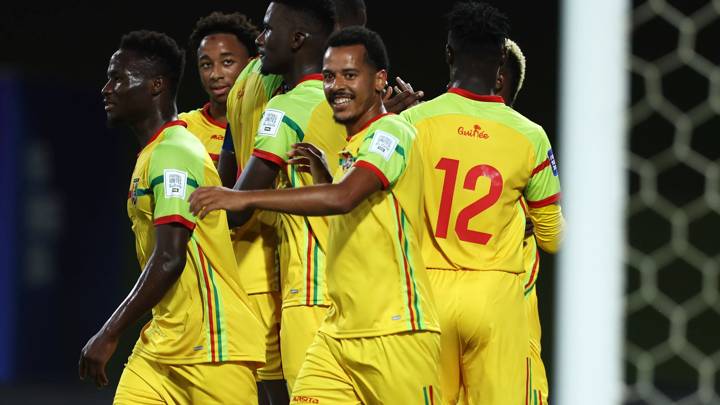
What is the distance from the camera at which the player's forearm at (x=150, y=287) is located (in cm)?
397

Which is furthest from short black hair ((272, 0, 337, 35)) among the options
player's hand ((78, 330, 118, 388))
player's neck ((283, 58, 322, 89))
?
player's hand ((78, 330, 118, 388))

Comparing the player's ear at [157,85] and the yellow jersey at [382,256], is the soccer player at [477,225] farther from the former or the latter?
the player's ear at [157,85]

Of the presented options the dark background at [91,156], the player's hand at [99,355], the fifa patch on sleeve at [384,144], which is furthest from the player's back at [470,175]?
the dark background at [91,156]

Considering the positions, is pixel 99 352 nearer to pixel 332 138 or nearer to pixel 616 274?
pixel 332 138

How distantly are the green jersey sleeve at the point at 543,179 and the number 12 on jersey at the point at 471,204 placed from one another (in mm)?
215

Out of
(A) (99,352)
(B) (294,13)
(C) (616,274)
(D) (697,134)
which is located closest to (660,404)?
(D) (697,134)

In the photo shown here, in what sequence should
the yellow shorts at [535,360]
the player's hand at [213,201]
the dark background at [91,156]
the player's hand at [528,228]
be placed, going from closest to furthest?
the player's hand at [213,201], the yellow shorts at [535,360], the player's hand at [528,228], the dark background at [91,156]

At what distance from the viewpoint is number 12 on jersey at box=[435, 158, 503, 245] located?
4305 millimetres

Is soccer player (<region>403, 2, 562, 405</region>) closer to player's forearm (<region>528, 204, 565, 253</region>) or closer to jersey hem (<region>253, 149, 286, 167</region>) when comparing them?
player's forearm (<region>528, 204, 565, 253</region>)

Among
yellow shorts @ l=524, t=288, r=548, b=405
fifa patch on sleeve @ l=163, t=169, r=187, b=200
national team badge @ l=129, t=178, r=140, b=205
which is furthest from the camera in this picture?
yellow shorts @ l=524, t=288, r=548, b=405

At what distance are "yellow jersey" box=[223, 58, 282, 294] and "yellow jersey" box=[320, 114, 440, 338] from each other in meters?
1.03

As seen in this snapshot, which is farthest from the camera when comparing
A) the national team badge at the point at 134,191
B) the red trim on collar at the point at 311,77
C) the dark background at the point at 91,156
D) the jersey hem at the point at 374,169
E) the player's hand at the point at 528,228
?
the dark background at the point at 91,156

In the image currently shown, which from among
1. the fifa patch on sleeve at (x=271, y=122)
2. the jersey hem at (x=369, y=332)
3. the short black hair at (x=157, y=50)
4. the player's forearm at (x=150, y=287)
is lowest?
the jersey hem at (x=369, y=332)

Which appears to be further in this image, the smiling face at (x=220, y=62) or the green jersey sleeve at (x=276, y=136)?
the smiling face at (x=220, y=62)
